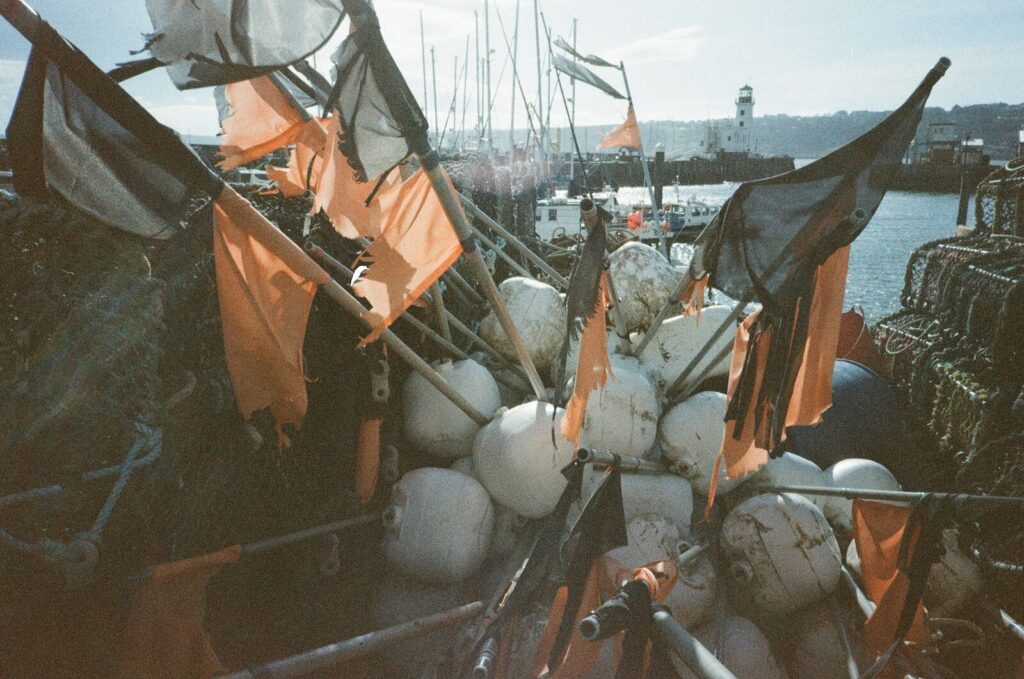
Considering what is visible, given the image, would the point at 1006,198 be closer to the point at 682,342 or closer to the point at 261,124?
the point at 682,342

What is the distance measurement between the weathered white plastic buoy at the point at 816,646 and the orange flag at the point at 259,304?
138 inches

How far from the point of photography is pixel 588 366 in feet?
13.0

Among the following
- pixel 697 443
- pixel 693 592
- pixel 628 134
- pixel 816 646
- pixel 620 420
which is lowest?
pixel 816 646

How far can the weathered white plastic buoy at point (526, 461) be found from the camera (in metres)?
4.25

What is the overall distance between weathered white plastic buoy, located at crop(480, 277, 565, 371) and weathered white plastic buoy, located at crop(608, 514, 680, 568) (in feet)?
6.99

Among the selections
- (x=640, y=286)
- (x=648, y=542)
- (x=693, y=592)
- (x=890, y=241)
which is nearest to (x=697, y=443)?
(x=648, y=542)

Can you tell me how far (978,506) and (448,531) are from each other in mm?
2922

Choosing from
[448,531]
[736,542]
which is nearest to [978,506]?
[736,542]

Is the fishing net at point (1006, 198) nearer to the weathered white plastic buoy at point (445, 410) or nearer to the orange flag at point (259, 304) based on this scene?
the weathered white plastic buoy at point (445, 410)

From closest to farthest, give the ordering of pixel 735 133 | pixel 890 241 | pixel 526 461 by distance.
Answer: pixel 526 461, pixel 890 241, pixel 735 133

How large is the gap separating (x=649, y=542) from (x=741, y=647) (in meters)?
0.81

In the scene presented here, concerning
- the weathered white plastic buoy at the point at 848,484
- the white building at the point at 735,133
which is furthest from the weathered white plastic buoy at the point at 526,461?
the white building at the point at 735,133

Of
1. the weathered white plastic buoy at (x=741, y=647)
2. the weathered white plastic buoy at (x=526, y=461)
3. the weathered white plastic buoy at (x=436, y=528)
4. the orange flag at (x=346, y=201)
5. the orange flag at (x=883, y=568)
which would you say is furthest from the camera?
the weathered white plastic buoy at (x=526, y=461)

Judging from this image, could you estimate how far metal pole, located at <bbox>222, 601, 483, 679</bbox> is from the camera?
109 inches
